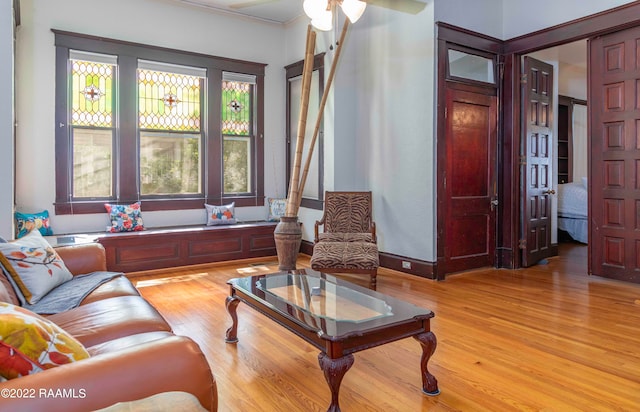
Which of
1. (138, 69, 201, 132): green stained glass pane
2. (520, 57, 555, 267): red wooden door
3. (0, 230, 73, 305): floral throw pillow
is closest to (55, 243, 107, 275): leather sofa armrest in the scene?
(0, 230, 73, 305): floral throw pillow

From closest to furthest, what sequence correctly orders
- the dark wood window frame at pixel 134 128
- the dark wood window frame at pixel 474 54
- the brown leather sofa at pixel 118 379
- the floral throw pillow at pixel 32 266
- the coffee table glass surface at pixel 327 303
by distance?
the brown leather sofa at pixel 118 379 < the coffee table glass surface at pixel 327 303 < the floral throw pillow at pixel 32 266 < the dark wood window frame at pixel 474 54 < the dark wood window frame at pixel 134 128

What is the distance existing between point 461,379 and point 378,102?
12.2 feet

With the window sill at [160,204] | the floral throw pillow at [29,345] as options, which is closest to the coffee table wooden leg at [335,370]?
the floral throw pillow at [29,345]

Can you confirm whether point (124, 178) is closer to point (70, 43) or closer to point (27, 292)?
point (70, 43)

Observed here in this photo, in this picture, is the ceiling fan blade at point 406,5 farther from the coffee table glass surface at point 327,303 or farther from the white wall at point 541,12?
the coffee table glass surface at point 327,303

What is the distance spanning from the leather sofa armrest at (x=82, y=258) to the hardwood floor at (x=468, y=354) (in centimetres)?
73

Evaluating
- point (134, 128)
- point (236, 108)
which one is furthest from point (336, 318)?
point (236, 108)

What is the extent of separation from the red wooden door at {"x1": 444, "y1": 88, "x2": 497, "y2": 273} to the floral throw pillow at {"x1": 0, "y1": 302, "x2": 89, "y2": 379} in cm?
413

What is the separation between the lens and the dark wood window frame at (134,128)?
498 centimetres

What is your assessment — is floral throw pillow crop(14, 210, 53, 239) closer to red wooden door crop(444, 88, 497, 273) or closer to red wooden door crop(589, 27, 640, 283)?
red wooden door crop(444, 88, 497, 273)

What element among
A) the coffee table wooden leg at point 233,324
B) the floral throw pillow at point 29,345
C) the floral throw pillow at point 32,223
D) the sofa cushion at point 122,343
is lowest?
the coffee table wooden leg at point 233,324

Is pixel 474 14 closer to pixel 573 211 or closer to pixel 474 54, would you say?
pixel 474 54

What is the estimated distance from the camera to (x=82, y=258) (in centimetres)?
304

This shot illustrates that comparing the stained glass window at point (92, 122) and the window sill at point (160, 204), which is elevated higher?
the stained glass window at point (92, 122)
